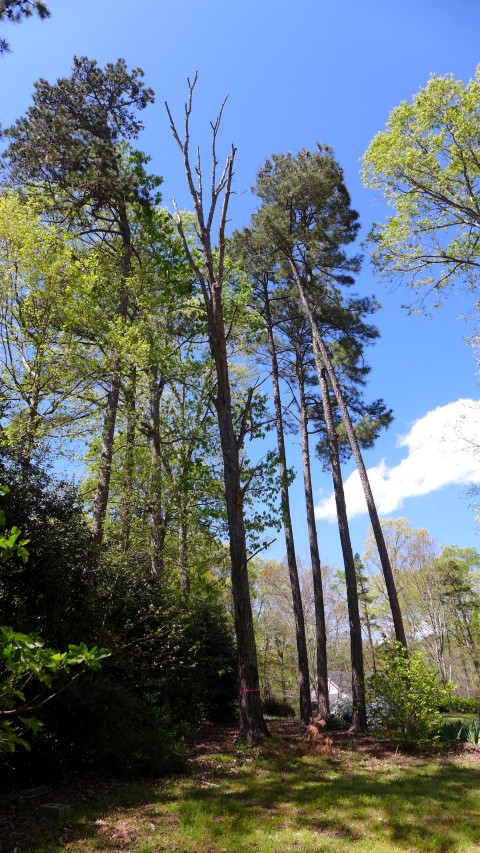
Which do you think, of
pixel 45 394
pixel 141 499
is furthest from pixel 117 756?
pixel 45 394

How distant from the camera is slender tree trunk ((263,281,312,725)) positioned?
12641 millimetres

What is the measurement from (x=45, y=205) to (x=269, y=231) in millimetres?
6028

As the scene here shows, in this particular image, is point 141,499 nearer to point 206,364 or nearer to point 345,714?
point 206,364

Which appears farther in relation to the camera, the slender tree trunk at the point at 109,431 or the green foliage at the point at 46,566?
the slender tree trunk at the point at 109,431

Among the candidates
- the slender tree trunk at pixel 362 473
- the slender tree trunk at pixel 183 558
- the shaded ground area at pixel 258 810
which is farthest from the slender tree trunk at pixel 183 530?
the shaded ground area at pixel 258 810

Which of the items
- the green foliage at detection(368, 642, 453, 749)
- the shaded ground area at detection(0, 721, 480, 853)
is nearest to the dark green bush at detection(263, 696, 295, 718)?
the green foliage at detection(368, 642, 453, 749)

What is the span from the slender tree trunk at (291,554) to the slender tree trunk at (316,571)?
0.62m

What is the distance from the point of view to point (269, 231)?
14.1 meters

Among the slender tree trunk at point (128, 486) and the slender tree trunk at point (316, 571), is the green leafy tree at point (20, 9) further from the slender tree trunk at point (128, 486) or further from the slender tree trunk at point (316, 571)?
the slender tree trunk at point (316, 571)

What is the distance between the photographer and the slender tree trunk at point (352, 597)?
→ 11.1m

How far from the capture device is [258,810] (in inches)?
191

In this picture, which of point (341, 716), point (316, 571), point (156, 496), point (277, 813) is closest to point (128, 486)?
point (156, 496)

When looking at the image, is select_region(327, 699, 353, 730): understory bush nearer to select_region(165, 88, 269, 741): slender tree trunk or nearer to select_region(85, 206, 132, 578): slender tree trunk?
select_region(165, 88, 269, 741): slender tree trunk

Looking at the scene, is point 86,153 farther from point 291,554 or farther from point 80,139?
point 291,554
